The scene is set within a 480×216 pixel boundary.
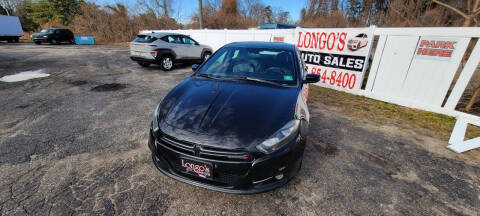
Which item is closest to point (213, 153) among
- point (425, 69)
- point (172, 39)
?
point (425, 69)

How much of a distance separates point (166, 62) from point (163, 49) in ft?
2.14

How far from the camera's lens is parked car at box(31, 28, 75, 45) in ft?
59.5

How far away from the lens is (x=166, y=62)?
845 cm

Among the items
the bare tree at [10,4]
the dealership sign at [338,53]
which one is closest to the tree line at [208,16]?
the bare tree at [10,4]

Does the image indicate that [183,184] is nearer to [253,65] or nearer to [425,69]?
[253,65]

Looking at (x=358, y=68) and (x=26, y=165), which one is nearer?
(x=26, y=165)

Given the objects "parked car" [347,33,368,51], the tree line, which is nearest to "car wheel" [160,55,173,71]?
"parked car" [347,33,368,51]

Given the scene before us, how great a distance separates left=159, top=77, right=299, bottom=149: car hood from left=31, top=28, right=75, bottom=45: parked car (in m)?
24.4

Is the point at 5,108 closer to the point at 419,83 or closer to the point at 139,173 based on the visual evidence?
the point at 139,173

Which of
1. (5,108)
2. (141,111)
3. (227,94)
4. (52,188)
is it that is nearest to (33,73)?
(5,108)

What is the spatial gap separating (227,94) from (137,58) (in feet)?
23.8

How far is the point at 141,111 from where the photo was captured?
4168 millimetres

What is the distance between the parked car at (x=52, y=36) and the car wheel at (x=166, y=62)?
18.5 m

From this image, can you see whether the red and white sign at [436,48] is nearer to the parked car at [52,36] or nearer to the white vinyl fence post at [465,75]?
the white vinyl fence post at [465,75]
